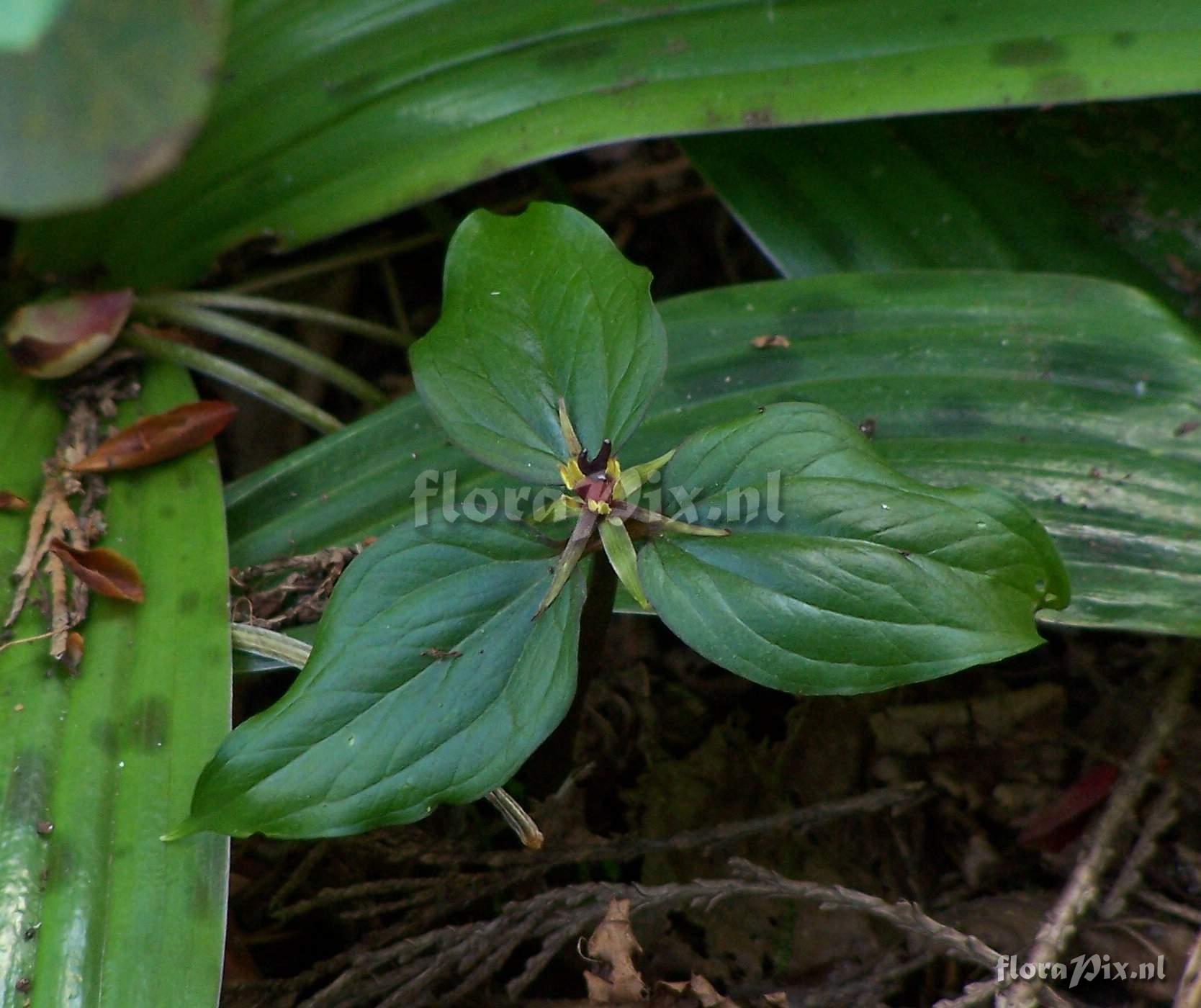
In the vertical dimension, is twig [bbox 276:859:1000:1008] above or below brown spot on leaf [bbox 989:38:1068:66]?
below

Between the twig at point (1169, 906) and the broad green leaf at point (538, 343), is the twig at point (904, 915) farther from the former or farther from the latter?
the broad green leaf at point (538, 343)

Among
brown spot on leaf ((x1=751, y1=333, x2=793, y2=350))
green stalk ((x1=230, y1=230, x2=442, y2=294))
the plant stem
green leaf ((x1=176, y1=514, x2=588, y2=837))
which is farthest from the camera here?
green stalk ((x1=230, y1=230, x2=442, y2=294))

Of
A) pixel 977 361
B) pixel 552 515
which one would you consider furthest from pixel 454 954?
pixel 977 361

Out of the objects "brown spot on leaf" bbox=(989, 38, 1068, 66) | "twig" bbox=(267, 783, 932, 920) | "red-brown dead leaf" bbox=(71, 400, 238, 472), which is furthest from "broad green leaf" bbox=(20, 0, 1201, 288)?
"twig" bbox=(267, 783, 932, 920)

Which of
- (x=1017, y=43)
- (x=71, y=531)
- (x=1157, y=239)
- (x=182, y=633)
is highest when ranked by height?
(x=1017, y=43)

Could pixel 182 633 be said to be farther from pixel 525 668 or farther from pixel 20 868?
pixel 525 668

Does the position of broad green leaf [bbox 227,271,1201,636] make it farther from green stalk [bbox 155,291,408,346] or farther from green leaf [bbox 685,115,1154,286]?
green stalk [bbox 155,291,408,346]
